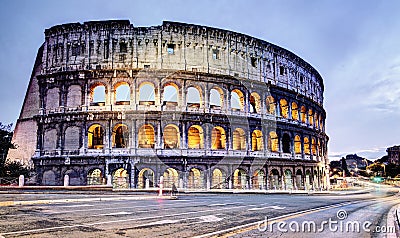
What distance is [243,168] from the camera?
94.6 ft

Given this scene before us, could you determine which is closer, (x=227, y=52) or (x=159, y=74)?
(x=159, y=74)

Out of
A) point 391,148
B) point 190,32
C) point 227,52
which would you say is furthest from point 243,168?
point 391,148

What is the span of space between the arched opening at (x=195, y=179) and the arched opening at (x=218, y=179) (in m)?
1.08

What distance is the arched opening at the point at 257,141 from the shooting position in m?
30.9

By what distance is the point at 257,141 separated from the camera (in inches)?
1241

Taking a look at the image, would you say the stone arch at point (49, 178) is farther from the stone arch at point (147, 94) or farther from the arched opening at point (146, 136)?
the stone arch at point (147, 94)

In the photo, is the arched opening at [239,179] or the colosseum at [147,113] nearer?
the colosseum at [147,113]

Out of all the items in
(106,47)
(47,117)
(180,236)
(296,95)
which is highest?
(106,47)

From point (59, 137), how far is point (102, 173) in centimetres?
445

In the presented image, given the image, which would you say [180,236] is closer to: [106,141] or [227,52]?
[106,141]

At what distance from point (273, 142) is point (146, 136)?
11810mm

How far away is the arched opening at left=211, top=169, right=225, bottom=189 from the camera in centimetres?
2788

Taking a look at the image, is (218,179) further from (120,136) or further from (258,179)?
(120,136)

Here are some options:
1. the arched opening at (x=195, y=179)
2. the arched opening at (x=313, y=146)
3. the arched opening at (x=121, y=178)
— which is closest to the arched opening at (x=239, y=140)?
the arched opening at (x=195, y=179)
